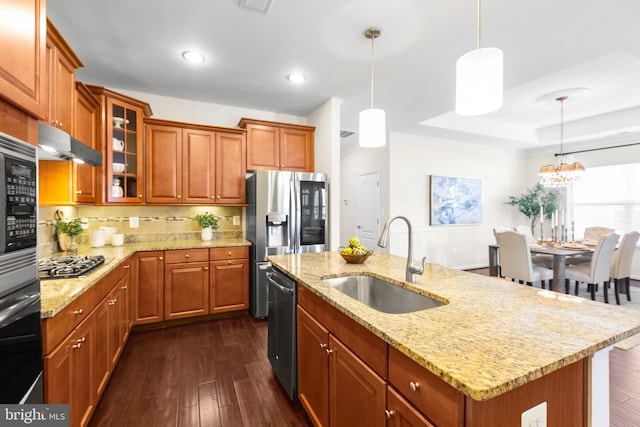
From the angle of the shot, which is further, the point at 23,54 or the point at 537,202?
the point at 537,202

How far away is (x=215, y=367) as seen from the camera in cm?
242

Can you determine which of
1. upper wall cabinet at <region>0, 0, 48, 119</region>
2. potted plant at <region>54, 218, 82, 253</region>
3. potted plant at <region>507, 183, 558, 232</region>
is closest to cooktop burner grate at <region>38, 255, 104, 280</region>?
potted plant at <region>54, 218, 82, 253</region>

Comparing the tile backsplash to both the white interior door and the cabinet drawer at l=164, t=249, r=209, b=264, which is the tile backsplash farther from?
the white interior door

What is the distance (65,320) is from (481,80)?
227 cm

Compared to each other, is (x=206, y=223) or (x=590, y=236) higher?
(x=206, y=223)

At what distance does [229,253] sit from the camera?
3375 mm

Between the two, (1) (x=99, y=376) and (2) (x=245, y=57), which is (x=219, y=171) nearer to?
(2) (x=245, y=57)

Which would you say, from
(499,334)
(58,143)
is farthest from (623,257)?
(58,143)

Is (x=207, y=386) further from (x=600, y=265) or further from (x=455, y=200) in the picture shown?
(x=455, y=200)

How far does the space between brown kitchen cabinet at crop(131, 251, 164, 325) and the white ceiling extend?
191 centimetres

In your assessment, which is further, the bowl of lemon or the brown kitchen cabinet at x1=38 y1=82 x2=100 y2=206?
the brown kitchen cabinet at x1=38 y1=82 x2=100 y2=206

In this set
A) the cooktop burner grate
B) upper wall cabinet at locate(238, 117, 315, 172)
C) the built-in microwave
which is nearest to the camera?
the built-in microwave

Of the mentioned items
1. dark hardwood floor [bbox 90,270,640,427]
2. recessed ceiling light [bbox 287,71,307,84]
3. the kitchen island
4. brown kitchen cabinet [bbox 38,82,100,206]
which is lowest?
dark hardwood floor [bbox 90,270,640,427]

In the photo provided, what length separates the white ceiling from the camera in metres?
2.03
